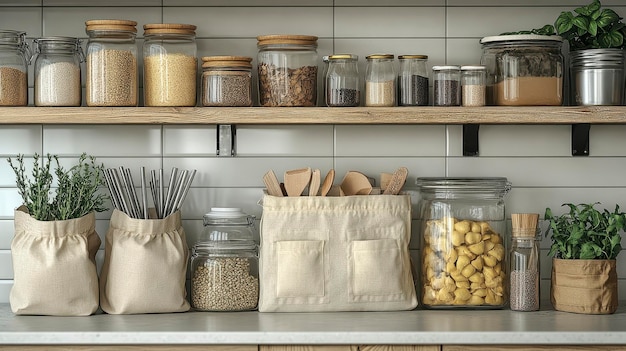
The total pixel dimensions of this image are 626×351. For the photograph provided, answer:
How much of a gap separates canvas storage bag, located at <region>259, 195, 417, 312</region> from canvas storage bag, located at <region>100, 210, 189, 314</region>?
24 cm

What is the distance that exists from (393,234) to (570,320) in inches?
20.2

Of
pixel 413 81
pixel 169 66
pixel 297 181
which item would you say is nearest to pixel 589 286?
pixel 413 81

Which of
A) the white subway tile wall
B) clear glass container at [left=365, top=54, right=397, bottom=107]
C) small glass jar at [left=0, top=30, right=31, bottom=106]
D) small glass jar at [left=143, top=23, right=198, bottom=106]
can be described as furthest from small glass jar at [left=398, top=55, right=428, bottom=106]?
small glass jar at [left=0, top=30, right=31, bottom=106]

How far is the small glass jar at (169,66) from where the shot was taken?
246 cm

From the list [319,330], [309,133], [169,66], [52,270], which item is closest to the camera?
[319,330]

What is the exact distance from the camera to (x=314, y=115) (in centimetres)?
245

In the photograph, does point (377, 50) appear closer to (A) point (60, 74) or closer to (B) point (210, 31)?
(B) point (210, 31)

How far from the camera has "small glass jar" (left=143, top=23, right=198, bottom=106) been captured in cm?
246

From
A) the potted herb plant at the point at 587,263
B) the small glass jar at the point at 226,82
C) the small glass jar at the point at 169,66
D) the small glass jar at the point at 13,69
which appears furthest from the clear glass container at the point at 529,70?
the small glass jar at the point at 13,69

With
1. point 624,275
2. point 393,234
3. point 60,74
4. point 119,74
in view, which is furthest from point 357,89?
point 624,275

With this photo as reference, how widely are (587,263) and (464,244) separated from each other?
1.07 feet

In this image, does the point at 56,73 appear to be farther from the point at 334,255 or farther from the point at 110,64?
the point at 334,255

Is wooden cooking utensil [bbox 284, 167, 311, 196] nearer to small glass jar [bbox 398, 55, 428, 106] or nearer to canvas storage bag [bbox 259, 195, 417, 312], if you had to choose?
canvas storage bag [bbox 259, 195, 417, 312]

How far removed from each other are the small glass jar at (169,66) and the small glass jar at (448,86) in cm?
68
